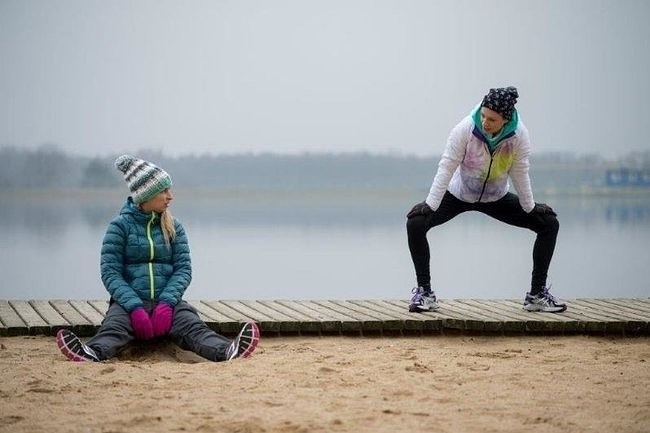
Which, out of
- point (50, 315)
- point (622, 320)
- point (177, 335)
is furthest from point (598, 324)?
point (50, 315)

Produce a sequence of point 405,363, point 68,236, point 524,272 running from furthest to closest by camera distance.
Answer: point 68,236 < point 524,272 < point 405,363

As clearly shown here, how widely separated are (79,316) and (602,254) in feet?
51.0

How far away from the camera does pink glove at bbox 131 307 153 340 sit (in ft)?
21.5

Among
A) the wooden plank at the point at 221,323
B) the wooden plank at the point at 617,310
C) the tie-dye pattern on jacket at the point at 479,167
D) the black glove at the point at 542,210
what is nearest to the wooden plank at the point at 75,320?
the wooden plank at the point at 221,323

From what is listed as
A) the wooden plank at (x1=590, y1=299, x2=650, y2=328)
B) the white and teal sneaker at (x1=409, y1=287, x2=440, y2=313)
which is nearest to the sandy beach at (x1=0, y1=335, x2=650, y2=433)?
the wooden plank at (x1=590, y1=299, x2=650, y2=328)

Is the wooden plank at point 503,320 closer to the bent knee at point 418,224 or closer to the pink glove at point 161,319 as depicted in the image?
the bent knee at point 418,224

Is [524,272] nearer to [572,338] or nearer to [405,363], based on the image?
[572,338]

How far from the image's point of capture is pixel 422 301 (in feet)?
25.3

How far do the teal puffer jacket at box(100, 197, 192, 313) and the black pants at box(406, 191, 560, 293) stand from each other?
165 cm

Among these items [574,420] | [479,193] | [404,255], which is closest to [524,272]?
[404,255]

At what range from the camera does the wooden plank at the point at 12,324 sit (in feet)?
23.1

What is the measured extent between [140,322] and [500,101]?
262 centimetres

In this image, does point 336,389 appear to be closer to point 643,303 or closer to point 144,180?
point 144,180

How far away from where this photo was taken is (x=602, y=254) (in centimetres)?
2139
